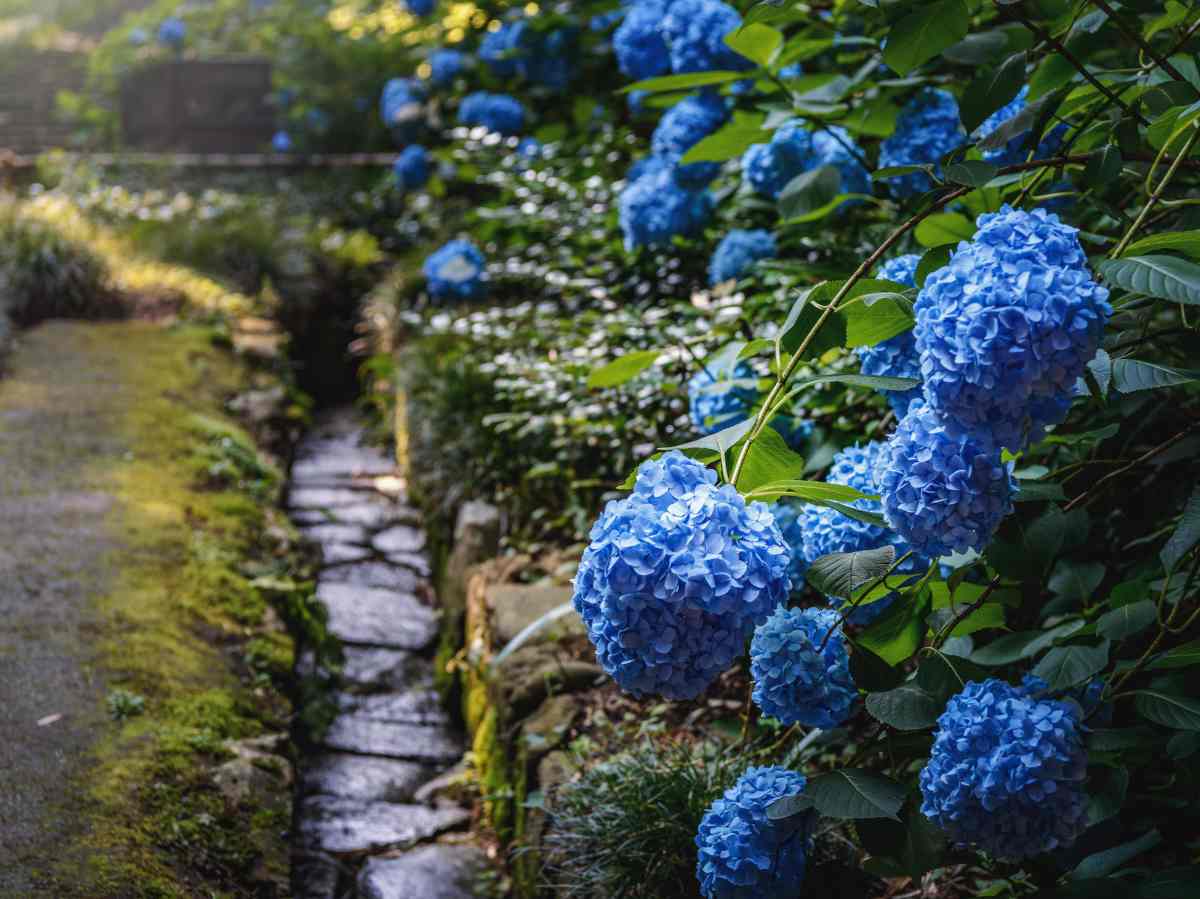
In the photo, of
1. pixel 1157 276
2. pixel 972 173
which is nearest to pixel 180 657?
pixel 972 173

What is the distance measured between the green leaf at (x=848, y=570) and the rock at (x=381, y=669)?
2.43 meters

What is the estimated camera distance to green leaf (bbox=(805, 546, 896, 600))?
136cm

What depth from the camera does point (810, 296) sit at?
1.34m

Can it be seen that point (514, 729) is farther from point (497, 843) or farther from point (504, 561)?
point (504, 561)

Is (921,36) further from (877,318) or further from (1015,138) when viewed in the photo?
(1015,138)

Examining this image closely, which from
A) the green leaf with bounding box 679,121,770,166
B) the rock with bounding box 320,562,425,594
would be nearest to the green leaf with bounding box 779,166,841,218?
the green leaf with bounding box 679,121,770,166

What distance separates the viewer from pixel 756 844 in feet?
4.93

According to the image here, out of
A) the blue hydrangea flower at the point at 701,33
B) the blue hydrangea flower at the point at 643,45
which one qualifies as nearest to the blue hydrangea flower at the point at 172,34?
the blue hydrangea flower at the point at 643,45

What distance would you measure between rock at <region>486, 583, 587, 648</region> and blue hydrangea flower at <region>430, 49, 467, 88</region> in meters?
3.78

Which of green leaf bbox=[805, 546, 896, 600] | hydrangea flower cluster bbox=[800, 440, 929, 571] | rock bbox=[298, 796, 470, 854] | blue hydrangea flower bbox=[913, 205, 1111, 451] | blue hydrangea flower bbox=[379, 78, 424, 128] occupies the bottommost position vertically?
rock bbox=[298, 796, 470, 854]

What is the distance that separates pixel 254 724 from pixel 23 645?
580 millimetres

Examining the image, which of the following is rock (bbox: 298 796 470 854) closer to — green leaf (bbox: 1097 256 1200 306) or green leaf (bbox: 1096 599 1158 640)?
green leaf (bbox: 1096 599 1158 640)

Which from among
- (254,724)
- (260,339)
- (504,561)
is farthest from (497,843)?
(260,339)

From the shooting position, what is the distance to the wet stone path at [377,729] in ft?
8.92
